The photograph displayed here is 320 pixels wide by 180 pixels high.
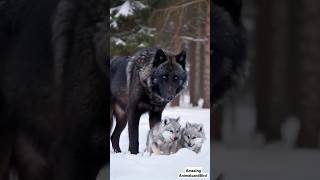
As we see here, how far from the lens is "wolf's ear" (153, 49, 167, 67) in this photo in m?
6.02

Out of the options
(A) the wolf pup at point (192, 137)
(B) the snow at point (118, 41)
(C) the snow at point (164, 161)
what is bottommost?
(C) the snow at point (164, 161)

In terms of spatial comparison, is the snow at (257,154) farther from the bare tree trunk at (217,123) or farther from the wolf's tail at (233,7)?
the wolf's tail at (233,7)

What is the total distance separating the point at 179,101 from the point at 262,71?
0.78 metres

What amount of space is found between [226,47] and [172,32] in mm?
493

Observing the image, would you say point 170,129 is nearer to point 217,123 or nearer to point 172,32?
point 217,123

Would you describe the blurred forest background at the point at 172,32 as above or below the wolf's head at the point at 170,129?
above

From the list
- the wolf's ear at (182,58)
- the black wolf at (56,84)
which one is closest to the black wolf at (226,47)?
the wolf's ear at (182,58)

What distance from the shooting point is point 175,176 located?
237 inches

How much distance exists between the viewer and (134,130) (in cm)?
609

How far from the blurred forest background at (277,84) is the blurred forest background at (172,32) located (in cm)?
35

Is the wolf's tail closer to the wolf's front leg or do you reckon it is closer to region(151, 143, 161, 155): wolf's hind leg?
the wolf's front leg

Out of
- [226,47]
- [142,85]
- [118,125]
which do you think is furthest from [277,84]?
[118,125]

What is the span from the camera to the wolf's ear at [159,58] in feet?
19.8

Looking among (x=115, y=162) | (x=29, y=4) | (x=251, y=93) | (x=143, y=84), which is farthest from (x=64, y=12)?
(x=251, y=93)
